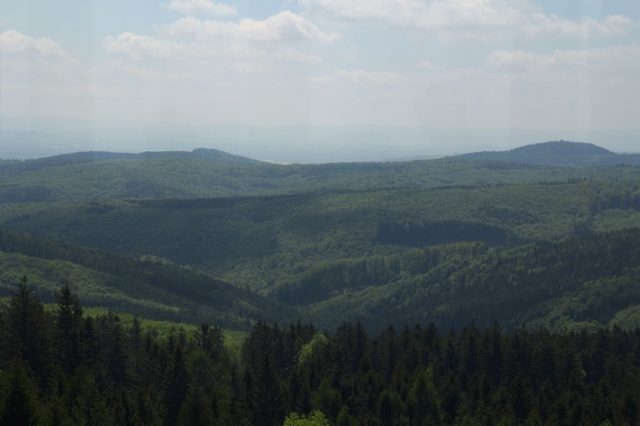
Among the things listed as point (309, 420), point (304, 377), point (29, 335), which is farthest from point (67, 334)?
point (304, 377)

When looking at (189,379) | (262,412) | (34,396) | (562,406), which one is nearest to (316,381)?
(262,412)

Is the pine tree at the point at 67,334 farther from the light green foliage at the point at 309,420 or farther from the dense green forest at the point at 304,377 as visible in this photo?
the light green foliage at the point at 309,420

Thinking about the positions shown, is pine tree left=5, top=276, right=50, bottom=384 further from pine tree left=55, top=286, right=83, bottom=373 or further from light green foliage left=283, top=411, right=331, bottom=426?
light green foliage left=283, top=411, right=331, bottom=426

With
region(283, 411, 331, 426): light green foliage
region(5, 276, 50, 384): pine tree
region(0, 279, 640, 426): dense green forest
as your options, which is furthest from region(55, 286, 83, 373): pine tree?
region(283, 411, 331, 426): light green foliage

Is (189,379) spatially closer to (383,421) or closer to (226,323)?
(383,421)

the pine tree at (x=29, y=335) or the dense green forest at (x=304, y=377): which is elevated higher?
the pine tree at (x=29, y=335)

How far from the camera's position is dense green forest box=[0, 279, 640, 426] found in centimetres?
5372

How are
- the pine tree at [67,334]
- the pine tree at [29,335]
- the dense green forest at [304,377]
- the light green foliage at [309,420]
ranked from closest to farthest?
the dense green forest at [304,377] < the light green foliage at [309,420] < the pine tree at [29,335] < the pine tree at [67,334]

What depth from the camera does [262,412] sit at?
70.2 m

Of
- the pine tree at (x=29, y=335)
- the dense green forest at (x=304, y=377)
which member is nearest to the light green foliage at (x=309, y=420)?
the dense green forest at (x=304, y=377)

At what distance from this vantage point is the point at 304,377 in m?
76.5

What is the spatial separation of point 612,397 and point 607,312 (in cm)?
12195

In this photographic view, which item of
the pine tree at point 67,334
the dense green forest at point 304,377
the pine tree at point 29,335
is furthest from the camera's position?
the pine tree at point 67,334

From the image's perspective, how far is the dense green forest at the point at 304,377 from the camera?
176ft
